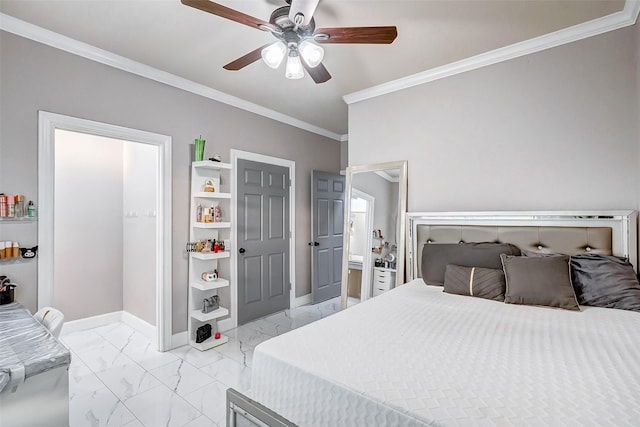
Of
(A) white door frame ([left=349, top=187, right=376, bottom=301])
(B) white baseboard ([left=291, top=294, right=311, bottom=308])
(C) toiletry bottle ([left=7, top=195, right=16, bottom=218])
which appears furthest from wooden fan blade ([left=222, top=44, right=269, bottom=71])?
(B) white baseboard ([left=291, top=294, right=311, bottom=308])

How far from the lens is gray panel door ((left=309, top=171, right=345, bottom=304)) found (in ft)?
14.7

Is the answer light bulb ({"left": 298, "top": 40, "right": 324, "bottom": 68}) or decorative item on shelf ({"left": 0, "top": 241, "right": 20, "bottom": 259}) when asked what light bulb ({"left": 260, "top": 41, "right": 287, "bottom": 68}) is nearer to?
light bulb ({"left": 298, "top": 40, "right": 324, "bottom": 68})

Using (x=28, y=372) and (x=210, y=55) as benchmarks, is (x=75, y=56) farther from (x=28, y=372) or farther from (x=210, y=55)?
(x=28, y=372)

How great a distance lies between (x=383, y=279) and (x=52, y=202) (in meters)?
2.84

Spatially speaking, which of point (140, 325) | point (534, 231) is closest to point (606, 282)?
point (534, 231)

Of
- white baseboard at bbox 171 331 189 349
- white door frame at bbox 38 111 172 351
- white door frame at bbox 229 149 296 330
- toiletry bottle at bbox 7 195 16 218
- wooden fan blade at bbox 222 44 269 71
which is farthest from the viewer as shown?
white door frame at bbox 229 149 296 330

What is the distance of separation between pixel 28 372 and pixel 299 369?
3.76 feet

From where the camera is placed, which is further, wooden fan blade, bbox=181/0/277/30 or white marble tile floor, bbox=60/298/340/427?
white marble tile floor, bbox=60/298/340/427

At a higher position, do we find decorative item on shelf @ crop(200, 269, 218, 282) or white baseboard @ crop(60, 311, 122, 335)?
decorative item on shelf @ crop(200, 269, 218, 282)

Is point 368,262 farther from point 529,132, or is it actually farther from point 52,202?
point 52,202

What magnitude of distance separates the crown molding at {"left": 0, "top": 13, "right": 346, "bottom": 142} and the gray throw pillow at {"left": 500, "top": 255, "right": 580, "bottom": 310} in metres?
3.08

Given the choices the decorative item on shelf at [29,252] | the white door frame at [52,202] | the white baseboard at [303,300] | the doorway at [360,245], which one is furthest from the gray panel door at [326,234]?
the decorative item on shelf at [29,252]

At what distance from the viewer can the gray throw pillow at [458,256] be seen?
2.30 m

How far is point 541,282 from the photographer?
1.91m
